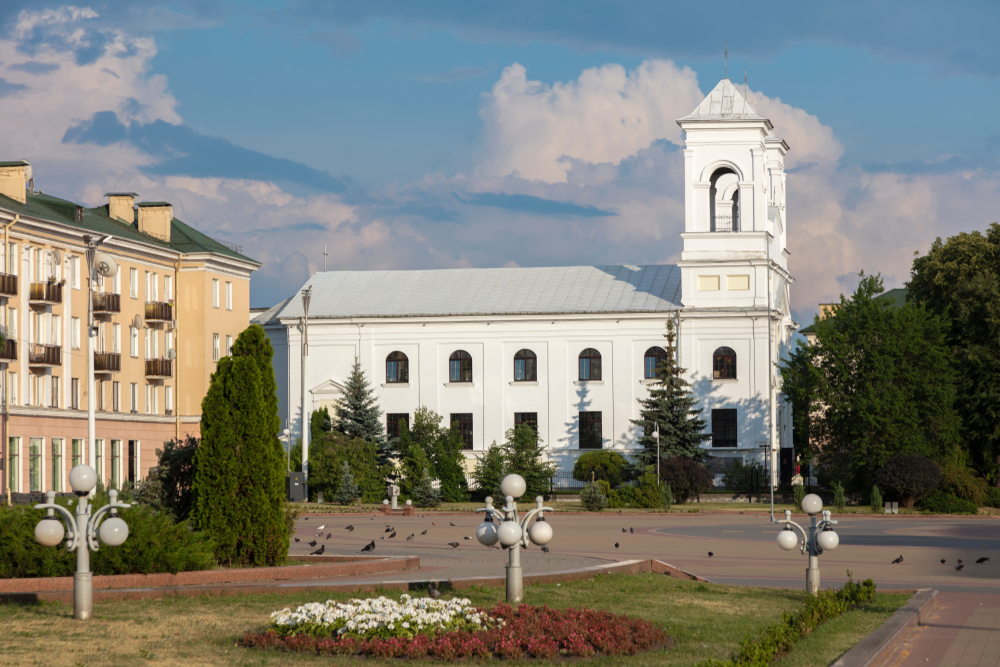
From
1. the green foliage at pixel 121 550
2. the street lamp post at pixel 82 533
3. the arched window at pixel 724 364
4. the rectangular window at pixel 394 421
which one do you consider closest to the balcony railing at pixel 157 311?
the rectangular window at pixel 394 421

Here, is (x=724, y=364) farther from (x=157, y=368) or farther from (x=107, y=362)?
(x=107, y=362)

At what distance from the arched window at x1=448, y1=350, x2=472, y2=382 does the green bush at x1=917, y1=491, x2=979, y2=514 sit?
86.9 ft

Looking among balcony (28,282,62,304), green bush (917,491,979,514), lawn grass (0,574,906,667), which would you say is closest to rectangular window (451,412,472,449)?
balcony (28,282,62,304)

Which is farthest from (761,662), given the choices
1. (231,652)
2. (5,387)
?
(5,387)

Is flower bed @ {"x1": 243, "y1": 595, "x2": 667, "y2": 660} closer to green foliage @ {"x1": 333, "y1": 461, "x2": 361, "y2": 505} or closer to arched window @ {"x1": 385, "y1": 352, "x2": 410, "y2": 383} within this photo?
green foliage @ {"x1": 333, "y1": 461, "x2": 361, "y2": 505}

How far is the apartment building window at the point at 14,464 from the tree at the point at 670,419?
88.6 ft

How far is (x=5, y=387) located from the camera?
47.2m

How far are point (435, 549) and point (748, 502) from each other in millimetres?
30477

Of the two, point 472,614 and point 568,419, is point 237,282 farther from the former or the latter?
point 472,614

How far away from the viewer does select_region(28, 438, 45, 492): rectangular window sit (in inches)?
1874

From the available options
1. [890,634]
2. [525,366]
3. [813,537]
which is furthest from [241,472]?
[525,366]

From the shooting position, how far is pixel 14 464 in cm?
4684

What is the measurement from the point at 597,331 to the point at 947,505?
74.7 feet

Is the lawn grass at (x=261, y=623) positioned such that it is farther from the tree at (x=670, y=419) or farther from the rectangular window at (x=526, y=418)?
the rectangular window at (x=526, y=418)
